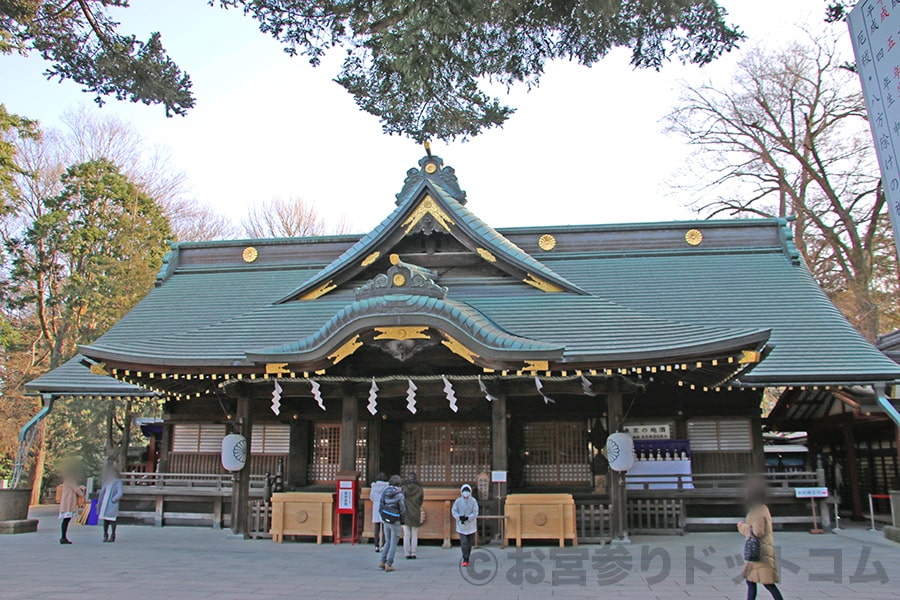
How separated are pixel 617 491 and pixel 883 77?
28.8ft

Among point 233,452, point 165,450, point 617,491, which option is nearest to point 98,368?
point 233,452

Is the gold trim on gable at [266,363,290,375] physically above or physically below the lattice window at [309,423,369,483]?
above

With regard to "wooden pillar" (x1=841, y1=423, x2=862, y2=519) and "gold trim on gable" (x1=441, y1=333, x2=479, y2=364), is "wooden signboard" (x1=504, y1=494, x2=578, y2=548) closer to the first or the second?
"gold trim on gable" (x1=441, y1=333, x2=479, y2=364)

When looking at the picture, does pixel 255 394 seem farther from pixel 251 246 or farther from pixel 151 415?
pixel 151 415

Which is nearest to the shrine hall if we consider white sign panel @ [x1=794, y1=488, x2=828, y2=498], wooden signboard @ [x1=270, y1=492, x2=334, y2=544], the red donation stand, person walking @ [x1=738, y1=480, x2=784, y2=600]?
the red donation stand

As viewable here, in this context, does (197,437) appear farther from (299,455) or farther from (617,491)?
(617,491)

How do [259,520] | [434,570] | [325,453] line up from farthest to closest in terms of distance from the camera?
[325,453] < [259,520] < [434,570]

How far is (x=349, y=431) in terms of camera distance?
41.9ft

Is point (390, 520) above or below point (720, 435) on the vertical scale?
below

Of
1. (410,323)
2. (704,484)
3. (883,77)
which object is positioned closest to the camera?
(883,77)

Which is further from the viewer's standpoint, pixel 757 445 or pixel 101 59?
pixel 757 445

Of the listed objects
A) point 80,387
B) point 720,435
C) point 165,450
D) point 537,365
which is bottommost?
point 165,450

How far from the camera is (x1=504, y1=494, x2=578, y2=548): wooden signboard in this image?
11.6m

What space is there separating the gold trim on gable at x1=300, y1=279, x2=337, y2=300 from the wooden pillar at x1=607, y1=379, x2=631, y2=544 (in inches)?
262
